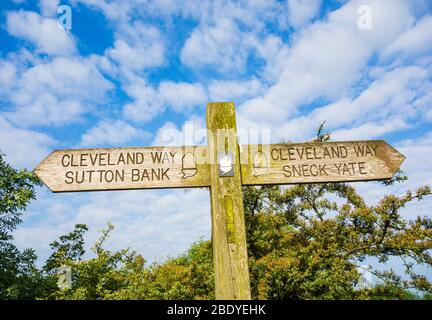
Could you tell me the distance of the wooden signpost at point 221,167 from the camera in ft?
7.98

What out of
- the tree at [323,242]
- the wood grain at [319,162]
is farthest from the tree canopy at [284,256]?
the wood grain at [319,162]

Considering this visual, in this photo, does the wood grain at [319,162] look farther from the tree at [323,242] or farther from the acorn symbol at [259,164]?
the tree at [323,242]

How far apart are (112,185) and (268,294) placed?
24.0 ft

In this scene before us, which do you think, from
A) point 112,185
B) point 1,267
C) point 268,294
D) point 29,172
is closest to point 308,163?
point 112,185

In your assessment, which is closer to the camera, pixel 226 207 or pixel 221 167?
pixel 226 207

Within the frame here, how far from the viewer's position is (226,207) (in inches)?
94.3

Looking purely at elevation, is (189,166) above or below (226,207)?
above

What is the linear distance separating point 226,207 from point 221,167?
30 cm

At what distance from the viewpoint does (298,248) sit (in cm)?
1022

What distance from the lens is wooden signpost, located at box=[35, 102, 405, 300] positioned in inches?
95.8

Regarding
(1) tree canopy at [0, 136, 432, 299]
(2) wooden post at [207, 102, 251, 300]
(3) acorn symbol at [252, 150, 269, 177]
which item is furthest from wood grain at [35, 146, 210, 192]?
(1) tree canopy at [0, 136, 432, 299]

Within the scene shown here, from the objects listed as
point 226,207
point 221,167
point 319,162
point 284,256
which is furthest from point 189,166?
point 284,256

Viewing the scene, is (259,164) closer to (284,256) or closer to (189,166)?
(189,166)
